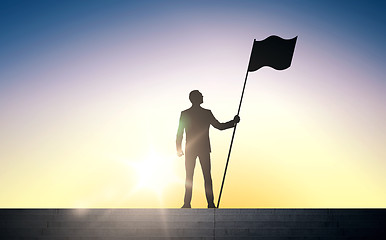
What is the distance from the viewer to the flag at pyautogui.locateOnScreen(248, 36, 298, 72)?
31.8 ft

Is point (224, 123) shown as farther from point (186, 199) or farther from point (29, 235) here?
point (29, 235)

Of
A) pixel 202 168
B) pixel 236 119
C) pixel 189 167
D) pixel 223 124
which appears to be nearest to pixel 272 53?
pixel 236 119

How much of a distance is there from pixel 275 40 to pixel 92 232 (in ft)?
19.0

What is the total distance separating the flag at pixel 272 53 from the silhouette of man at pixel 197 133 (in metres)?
1.41

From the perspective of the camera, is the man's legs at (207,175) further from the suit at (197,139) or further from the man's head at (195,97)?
the man's head at (195,97)

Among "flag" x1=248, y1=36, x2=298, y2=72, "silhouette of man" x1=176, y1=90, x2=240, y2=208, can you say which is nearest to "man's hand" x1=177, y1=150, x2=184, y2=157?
"silhouette of man" x1=176, y1=90, x2=240, y2=208

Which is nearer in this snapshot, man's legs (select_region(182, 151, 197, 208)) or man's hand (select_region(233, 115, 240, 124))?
man's legs (select_region(182, 151, 197, 208))

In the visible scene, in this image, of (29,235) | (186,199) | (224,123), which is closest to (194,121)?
(224,123)

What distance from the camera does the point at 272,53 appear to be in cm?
984

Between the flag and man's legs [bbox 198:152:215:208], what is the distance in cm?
224

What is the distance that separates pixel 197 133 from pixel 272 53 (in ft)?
8.41

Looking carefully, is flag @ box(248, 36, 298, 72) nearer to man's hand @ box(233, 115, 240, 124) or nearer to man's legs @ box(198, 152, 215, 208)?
man's hand @ box(233, 115, 240, 124)

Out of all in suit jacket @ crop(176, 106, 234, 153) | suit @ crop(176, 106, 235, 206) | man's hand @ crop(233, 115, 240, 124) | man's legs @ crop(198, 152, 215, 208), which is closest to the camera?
man's legs @ crop(198, 152, 215, 208)

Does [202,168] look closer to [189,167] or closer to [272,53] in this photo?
[189,167]
